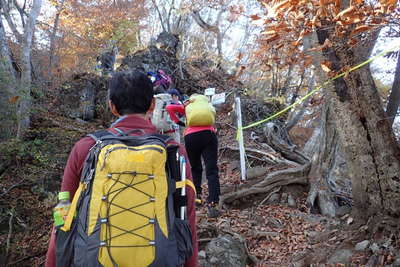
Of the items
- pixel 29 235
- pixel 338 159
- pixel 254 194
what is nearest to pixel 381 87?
pixel 338 159

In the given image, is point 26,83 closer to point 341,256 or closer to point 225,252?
point 225,252

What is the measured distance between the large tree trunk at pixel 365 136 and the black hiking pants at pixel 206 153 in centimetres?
175

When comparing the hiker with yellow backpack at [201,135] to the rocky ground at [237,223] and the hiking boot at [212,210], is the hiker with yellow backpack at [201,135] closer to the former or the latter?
the hiking boot at [212,210]

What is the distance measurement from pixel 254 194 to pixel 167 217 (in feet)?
15.0

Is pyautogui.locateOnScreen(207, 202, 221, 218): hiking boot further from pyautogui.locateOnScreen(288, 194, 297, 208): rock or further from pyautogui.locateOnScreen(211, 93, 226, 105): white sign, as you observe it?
pyautogui.locateOnScreen(211, 93, 226, 105): white sign

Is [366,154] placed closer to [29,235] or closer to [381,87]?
[29,235]

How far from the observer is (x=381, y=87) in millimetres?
11188

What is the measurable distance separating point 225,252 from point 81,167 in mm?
2670

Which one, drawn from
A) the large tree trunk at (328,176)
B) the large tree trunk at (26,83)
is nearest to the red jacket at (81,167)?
the large tree trunk at (328,176)

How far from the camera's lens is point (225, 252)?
3.78 metres

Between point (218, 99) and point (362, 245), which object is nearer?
point (362, 245)

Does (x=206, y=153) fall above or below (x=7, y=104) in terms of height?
below

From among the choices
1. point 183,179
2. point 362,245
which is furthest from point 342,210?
point 183,179

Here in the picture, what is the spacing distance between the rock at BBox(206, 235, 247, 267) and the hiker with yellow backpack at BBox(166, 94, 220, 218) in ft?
2.53
